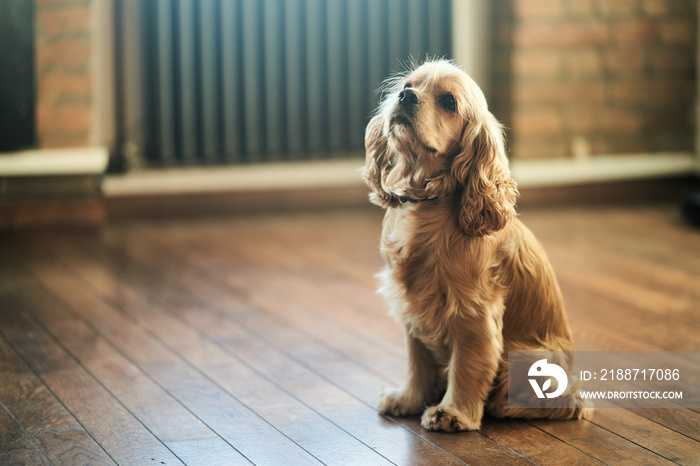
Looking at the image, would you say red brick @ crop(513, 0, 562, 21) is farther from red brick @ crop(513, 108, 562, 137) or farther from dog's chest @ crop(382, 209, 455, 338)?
dog's chest @ crop(382, 209, 455, 338)

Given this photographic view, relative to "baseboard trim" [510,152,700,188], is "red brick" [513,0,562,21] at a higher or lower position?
higher

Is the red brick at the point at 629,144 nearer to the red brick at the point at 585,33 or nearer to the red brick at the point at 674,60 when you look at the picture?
the red brick at the point at 674,60

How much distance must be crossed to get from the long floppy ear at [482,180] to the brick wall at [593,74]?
3.27m

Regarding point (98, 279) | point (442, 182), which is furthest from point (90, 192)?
point (442, 182)

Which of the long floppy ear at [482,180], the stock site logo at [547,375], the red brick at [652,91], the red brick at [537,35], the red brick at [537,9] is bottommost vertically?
the stock site logo at [547,375]

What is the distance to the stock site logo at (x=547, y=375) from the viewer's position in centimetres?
205

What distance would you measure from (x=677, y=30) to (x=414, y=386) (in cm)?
406

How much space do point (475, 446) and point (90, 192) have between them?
3.10 m

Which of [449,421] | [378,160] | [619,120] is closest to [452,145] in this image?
[378,160]

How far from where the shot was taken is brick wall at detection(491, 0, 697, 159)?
5.08 m

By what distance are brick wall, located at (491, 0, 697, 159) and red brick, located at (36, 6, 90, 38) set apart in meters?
2.43

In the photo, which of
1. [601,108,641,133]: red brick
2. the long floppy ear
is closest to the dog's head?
the long floppy ear

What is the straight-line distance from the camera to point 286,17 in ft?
16.0

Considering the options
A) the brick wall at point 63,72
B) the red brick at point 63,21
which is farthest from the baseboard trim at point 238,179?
the red brick at point 63,21
